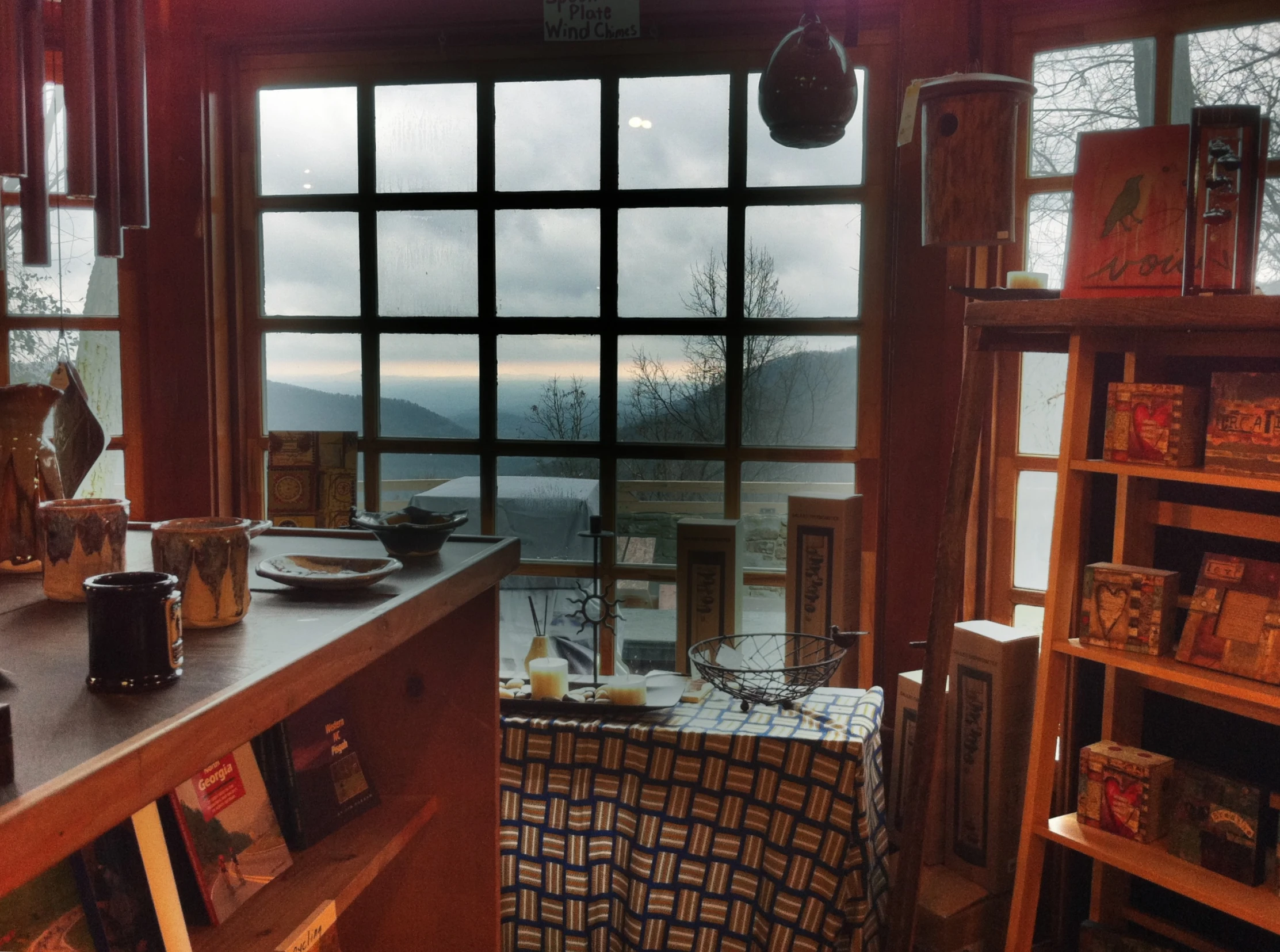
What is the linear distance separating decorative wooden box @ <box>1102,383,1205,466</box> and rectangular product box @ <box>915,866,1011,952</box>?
952 millimetres

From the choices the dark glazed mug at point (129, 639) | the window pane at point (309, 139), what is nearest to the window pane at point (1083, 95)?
the window pane at point (309, 139)

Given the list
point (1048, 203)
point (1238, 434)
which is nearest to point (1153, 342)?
point (1238, 434)

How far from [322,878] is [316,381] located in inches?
69.7

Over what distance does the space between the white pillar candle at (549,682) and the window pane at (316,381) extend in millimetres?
896

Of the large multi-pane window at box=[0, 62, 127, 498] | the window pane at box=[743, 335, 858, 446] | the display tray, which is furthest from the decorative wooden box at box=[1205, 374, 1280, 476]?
the large multi-pane window at box=[0, 62, 127, 498]

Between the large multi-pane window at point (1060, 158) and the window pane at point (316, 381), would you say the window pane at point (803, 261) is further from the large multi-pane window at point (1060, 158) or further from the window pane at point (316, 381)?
the window pane at point (316, 381)

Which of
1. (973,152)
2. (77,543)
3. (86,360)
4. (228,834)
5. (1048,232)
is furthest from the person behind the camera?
(86,360)

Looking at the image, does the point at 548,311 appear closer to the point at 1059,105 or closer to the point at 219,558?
the point at 1059,105

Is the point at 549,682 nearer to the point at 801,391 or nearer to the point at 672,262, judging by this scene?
the point at 801,391

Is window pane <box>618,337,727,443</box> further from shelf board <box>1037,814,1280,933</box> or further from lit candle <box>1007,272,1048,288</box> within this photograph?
shelf board <box>1037,814,1280,933</box>

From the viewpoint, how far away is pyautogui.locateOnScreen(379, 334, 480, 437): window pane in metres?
2.73

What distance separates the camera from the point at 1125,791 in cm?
184

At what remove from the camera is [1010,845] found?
2.18 metres

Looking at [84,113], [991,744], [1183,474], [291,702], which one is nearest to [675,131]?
[1183,474]
